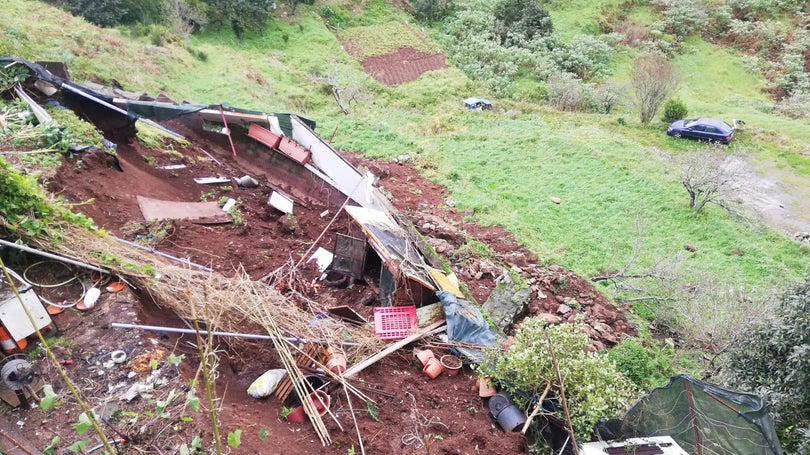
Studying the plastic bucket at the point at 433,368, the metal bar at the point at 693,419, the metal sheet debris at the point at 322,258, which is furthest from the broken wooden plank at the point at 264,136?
the metal bar at the point at 693,419

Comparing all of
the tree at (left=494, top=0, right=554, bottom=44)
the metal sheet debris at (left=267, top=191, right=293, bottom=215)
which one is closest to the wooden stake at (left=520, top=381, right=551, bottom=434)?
the metal sheet debris at (left=267, top=191, right=293, bottom=215)

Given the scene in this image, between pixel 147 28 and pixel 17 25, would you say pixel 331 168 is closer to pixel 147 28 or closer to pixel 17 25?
pixel 17 25

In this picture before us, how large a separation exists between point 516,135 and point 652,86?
6.54 metres

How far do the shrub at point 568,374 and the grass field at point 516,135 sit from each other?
17.0ft

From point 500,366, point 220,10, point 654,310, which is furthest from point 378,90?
point 500,366

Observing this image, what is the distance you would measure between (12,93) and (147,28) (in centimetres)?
1237

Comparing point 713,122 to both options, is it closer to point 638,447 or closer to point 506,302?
point 506,302

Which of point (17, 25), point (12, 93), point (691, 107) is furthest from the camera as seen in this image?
point (691, 107)

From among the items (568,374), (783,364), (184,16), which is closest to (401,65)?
(184,16)

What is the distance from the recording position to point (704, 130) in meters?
17.4

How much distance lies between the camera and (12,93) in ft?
28.5

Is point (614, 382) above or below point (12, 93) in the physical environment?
below

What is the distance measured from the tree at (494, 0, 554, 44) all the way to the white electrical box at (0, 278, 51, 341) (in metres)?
24.9

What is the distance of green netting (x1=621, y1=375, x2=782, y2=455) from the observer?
452 centimetres
